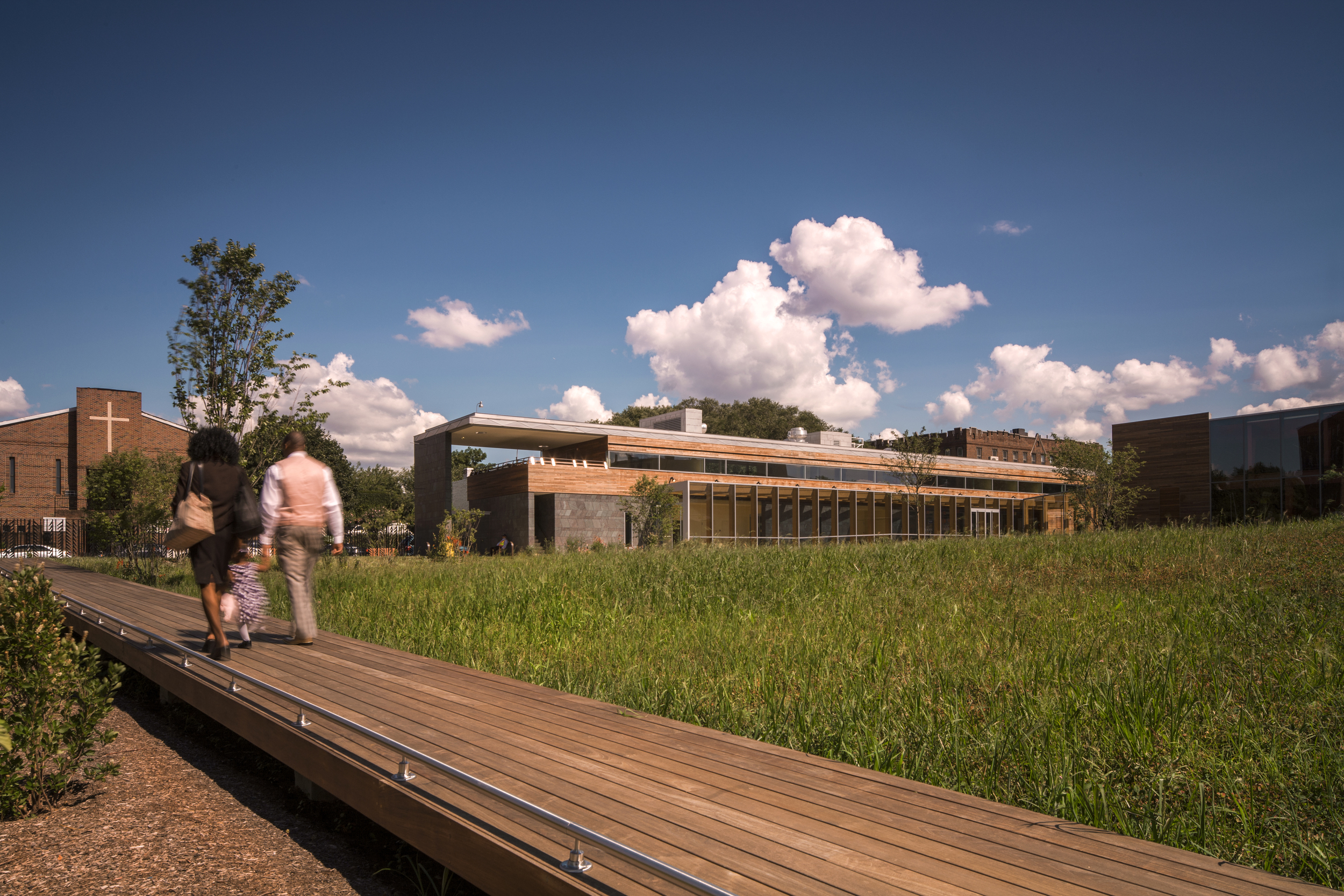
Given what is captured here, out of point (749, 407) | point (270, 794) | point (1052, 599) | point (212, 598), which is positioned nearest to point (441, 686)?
point (270, 794)

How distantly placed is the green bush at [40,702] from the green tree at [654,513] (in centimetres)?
2151

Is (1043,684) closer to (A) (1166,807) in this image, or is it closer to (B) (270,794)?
(A) (1166,807)

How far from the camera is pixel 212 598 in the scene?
5.38 meters

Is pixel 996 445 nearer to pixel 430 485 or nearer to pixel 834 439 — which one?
pixel 834 439

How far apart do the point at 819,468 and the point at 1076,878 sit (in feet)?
121

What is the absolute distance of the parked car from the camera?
31.6 metres

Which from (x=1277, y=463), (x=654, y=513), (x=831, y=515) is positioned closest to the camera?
(x=654, y=513)

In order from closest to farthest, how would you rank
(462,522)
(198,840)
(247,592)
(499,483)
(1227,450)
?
(198,840)
(247,592)
(462,522)
(1227,450)
(499,483)

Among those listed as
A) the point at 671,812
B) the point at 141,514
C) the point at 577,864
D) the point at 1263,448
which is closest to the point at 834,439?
the point at 1263,448

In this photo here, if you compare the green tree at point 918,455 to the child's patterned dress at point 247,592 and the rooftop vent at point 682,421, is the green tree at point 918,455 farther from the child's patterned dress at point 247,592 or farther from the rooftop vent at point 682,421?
the child's patterned dress at point 247,592

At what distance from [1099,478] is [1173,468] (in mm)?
6280

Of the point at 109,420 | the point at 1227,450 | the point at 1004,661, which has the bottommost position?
the point at 1004,661

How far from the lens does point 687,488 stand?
106 ft

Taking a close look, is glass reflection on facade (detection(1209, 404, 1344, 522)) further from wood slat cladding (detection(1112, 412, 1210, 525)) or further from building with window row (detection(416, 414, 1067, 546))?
building with window row (detection(416, 414, 1067, 546))
